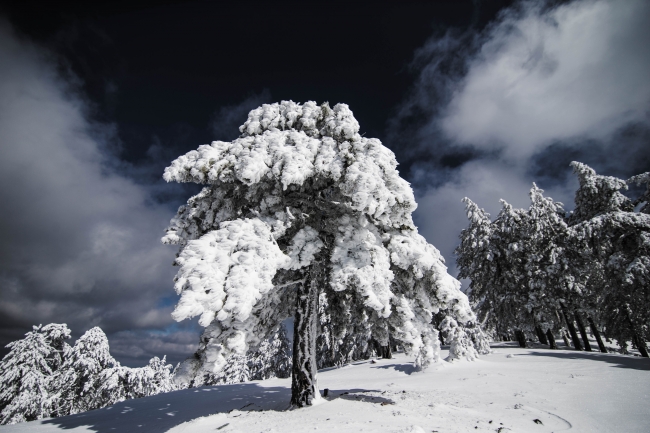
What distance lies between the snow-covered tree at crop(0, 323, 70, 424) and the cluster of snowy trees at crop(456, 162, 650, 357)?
1471 inches

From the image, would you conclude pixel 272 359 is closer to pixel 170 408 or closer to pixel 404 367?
pixel 404 367

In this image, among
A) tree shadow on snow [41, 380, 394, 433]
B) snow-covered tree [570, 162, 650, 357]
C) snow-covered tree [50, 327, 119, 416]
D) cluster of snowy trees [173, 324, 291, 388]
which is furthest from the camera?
cluster of snowy trees [173, 324, 291, 388]

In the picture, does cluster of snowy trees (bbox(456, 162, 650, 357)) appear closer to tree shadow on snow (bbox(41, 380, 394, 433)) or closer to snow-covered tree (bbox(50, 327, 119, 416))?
tree shadow on snow (bbox(41, 380, 394, 433))

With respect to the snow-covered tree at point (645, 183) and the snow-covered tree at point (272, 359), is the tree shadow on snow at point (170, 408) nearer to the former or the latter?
the snow-covered tree at point (645, 183)

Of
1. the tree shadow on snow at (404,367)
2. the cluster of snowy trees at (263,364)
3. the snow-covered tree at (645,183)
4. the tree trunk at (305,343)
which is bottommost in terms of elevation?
the cluster of snowy trees at (263,364)

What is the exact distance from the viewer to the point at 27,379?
2252 cm

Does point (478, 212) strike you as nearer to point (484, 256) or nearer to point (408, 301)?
point (484, 256)

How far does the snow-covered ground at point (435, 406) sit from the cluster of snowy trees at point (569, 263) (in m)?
4.34

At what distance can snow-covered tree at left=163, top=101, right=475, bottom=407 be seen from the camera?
6410 mm

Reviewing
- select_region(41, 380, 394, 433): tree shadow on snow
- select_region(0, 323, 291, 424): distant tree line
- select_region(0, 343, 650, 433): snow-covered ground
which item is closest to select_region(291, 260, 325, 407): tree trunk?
select_region(0, 343, 650, 433): snow-covered ground

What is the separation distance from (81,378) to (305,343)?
27.5 metres

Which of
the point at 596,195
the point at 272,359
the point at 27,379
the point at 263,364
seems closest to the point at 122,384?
the point at 27,379

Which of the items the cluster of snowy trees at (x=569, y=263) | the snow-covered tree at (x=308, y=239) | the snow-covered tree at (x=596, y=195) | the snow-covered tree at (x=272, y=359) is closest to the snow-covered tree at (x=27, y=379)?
the snow-covered tree at (x=272, y=359)

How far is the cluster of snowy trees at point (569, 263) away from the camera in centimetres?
1583
